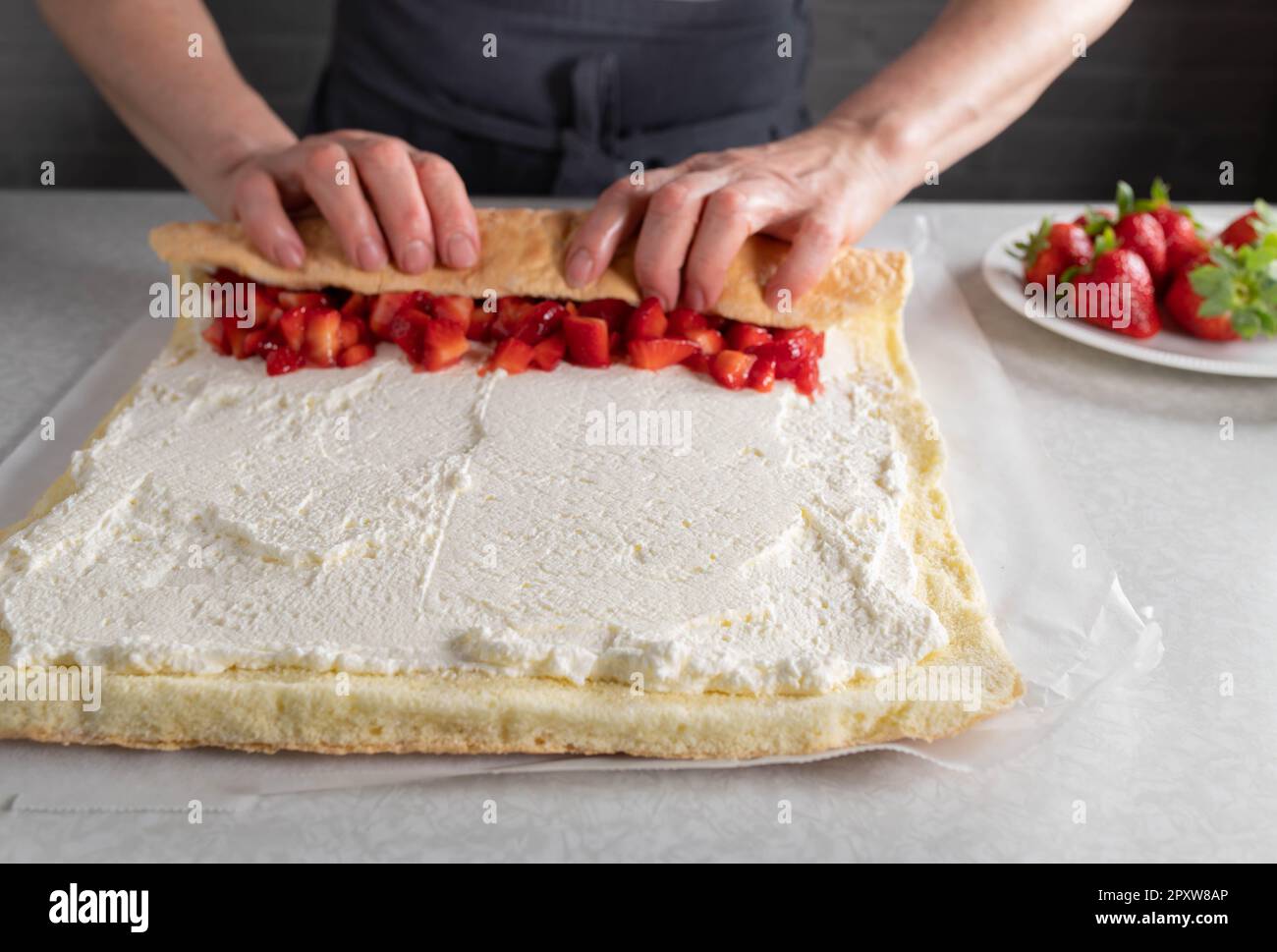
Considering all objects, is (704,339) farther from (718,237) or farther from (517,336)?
(517,336)

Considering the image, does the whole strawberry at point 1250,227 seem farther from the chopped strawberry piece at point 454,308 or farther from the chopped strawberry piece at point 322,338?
the chopped strawberry piece at point 322,338

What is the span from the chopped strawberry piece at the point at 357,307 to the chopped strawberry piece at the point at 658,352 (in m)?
0.42

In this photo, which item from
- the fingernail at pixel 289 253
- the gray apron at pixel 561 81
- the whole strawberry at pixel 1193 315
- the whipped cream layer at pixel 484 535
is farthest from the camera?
the gray apron at pixel 561 81

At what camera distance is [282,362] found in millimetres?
1732

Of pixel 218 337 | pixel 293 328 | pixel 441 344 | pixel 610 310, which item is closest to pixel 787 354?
pixel 610 310

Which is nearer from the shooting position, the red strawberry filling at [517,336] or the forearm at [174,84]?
the red strawberry filling at [517,336]

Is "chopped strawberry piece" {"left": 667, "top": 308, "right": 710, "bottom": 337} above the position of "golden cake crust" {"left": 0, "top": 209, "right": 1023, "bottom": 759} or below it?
above

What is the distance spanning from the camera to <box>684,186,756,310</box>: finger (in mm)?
1690

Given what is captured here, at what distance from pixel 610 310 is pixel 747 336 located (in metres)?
0.21

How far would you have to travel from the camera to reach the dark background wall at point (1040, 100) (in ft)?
13.0

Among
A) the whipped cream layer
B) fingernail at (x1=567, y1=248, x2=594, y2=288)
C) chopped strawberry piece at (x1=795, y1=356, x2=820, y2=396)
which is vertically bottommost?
the whipped cream layer

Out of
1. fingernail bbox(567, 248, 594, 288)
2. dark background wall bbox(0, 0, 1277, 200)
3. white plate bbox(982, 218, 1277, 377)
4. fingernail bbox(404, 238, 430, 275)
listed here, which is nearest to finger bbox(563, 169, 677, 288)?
fingernail bbox(567, 248, 594, 288)

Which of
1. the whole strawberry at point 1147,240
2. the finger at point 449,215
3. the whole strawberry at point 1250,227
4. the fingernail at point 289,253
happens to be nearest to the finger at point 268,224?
A: the fingernail at point 289,253

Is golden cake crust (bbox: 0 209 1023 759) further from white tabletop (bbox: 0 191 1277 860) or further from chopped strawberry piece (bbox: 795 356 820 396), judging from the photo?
chopped strawberry piece (bbox: 795 356 820 396)
